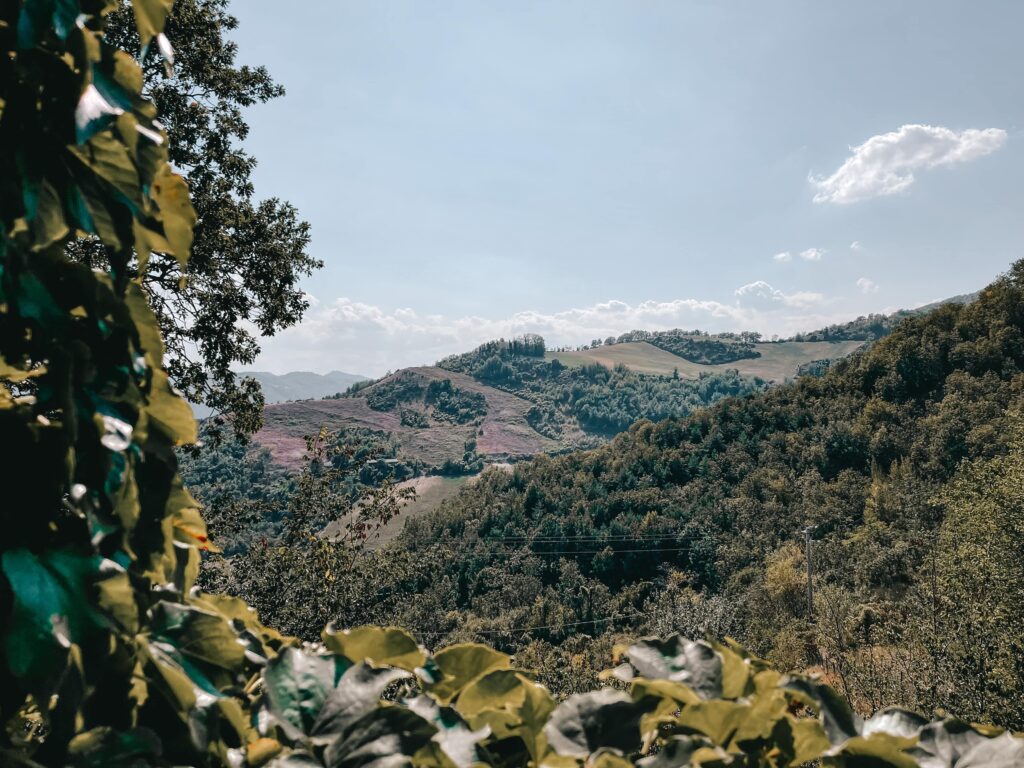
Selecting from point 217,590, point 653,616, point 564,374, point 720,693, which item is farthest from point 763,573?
point 564,374

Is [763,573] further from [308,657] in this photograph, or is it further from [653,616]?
[308,657]

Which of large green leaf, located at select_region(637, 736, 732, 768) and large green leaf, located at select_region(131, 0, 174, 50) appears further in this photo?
large green leaf, located at select_region(131, 0, 174, 50)

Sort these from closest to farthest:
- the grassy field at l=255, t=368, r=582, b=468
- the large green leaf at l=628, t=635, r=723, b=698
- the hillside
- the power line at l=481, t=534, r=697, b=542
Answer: the large green leaf at l=628, t=635, r=723, b=698, the hillside, the power line at l=481, t=534, r=697, b=542, the grassy field at l=255, t=368, r=582, b=468

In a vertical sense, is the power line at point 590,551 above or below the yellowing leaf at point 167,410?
below

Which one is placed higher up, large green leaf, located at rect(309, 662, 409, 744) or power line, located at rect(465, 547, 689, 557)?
large green leaf, located at rect(309, 662, 409, 744)

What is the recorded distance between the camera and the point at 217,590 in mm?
8672

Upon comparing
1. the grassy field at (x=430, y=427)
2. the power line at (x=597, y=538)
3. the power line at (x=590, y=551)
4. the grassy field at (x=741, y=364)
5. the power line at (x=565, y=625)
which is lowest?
the power line at (x=565, y=625)

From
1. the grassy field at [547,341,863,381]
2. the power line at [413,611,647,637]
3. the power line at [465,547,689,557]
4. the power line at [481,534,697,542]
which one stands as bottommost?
the power line at [413,611,647,637]

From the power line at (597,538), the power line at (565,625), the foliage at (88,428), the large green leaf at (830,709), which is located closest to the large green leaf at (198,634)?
the foliage at (88,428)

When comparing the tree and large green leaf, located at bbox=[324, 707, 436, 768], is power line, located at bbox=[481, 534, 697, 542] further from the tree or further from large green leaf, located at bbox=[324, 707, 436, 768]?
large green leaf, located at bbox=[324, 707, 436, 768]

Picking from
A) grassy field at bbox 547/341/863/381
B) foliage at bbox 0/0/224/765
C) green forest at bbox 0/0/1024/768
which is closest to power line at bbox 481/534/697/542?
green forest at bbox 0/0/1024/768

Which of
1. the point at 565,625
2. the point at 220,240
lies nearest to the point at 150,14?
the point at 220,240

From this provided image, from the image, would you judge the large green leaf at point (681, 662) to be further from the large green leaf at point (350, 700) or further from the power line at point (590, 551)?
the power line at point (590, 551)

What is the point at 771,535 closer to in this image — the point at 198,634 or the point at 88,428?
the point at 198,634
